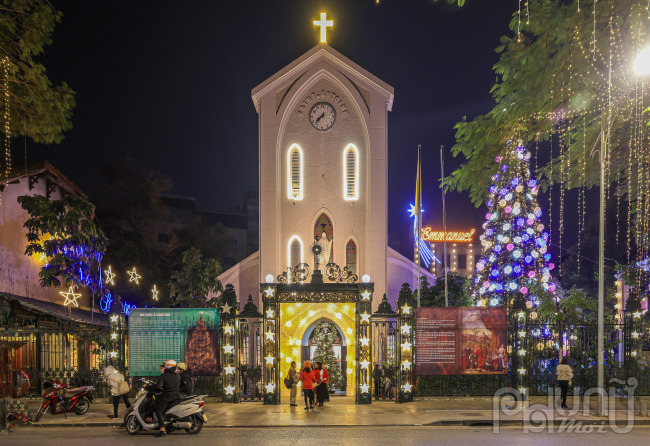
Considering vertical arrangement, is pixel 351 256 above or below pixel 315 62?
below

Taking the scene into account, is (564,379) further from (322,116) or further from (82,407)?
(322,116)

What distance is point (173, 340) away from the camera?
1589 cm

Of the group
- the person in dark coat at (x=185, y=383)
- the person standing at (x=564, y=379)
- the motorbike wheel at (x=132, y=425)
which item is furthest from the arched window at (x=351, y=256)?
the motorbike wheel at (x=132, y=425)

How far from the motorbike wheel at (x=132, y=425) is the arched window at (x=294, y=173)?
580 inches

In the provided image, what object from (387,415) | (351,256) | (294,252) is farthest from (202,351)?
(351,256)

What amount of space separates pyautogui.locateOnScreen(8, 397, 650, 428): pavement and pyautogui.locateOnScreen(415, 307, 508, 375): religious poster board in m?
0.96

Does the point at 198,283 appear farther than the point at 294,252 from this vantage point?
Yes

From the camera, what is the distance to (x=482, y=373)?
51.7 ft

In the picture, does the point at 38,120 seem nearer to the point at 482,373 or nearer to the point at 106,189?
the point at 482,373

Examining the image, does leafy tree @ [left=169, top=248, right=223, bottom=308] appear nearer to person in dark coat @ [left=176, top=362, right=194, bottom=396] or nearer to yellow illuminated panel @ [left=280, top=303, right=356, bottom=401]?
yellow illuminated panel @ [left=280, top=303, right=356, bottom=401]

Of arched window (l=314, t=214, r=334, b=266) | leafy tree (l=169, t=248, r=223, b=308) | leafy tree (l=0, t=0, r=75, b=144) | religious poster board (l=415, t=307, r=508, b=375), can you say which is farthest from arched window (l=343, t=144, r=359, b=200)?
leafy tree (l=0, t=0, r=75, b=144)

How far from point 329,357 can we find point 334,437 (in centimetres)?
787

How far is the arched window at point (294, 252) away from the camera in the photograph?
25.1 meters

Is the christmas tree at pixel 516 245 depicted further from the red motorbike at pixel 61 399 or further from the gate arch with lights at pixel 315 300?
the red motorbike at pixel 61 399
